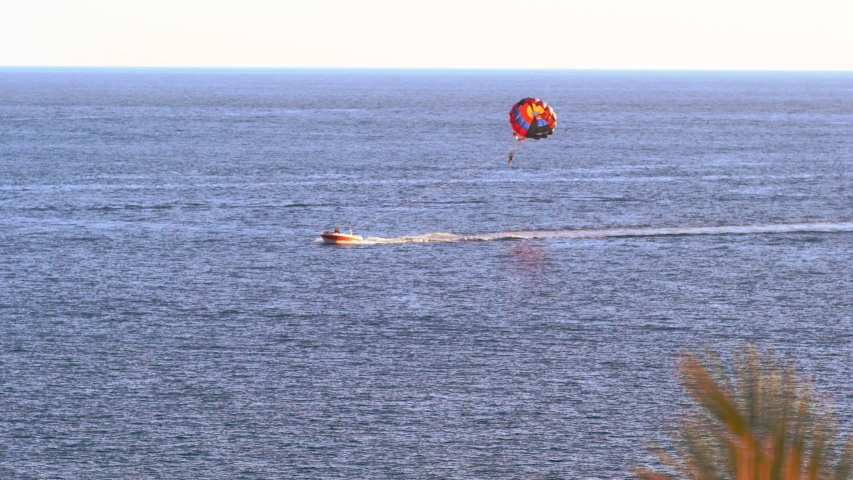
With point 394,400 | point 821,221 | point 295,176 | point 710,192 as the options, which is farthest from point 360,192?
point 394,400

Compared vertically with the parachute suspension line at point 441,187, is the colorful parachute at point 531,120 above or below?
above

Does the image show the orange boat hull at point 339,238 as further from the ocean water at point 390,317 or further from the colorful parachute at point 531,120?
the colorful parachute at point 531,120

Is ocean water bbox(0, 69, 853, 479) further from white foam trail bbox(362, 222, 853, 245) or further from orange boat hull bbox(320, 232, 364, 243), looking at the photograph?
orange boat hull bbox(320, 232, 364, 243)

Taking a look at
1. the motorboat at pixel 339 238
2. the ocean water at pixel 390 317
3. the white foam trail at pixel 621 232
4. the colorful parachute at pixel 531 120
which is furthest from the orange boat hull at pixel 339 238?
the colorful parachute at pixel 531 120

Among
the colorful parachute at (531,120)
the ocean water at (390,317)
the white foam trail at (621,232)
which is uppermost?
the colorful parachute at (531,120)

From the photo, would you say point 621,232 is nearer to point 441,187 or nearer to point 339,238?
point 339,238

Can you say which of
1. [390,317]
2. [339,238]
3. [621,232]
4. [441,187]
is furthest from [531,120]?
[441,187]
